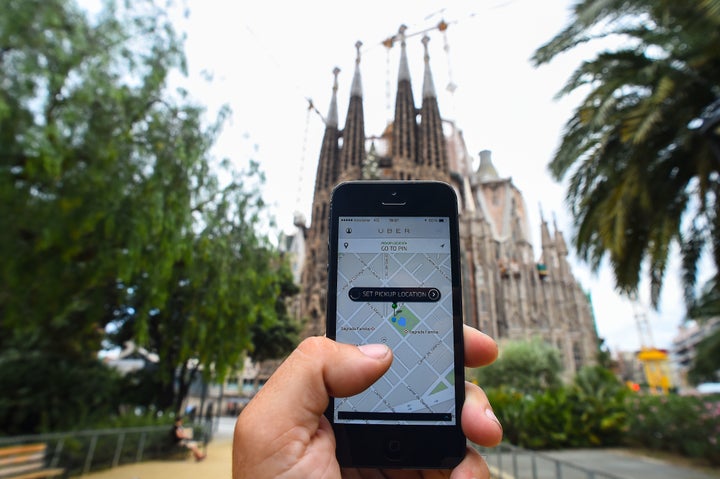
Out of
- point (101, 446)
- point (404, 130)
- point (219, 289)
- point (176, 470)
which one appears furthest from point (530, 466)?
point (404, 130)

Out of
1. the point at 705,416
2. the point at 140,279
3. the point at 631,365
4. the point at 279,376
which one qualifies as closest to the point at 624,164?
the point at 705,416

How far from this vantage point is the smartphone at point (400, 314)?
1.14 meters

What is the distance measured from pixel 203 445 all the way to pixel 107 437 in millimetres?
2774

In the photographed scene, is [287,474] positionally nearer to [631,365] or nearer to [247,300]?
[247,300]

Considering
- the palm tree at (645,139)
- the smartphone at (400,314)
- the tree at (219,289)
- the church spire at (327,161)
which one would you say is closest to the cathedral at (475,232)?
the church spire at (327,161)

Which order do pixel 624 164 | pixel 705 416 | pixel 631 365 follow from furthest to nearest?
pixel 631 365
pixel 705 416
pixel 624 164

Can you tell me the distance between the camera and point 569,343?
3850cm

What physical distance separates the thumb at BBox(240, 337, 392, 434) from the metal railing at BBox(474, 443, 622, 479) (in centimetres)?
328

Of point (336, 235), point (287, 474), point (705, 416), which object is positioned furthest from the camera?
point (705, 416)

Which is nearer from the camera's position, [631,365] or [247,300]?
[247,300]

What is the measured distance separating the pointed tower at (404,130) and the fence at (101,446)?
65.9 ft

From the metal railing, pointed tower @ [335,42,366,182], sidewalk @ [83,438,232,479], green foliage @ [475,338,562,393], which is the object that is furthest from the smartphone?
green foliage @ [475,338,562,393]

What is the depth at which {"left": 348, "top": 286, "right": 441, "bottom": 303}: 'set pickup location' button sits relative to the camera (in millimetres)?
1271

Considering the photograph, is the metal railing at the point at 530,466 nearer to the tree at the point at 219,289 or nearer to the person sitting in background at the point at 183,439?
the tree at the point at 219,289
